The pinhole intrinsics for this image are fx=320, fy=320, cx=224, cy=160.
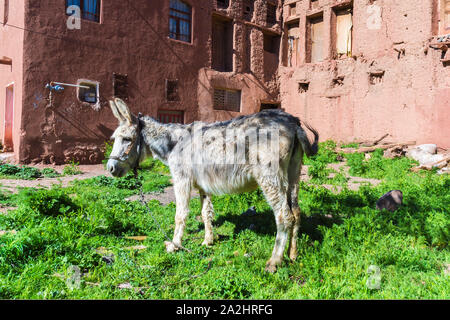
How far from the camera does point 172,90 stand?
14.9m

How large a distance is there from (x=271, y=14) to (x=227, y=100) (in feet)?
21.3

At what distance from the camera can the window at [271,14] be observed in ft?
62.8

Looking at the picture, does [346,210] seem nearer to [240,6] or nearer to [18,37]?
[18,37]

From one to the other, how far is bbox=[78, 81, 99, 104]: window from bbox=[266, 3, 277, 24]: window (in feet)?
37.3

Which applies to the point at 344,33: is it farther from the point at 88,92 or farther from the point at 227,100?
the point at 88,92

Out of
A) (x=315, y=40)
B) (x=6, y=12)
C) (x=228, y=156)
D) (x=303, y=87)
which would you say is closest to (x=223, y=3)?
(x=315, y=40)

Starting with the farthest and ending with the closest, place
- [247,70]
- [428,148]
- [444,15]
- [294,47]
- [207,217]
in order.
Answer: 1. [294,47]
2. [247,70]
3. [444,15]
4. [428,148]
5. [207,217]

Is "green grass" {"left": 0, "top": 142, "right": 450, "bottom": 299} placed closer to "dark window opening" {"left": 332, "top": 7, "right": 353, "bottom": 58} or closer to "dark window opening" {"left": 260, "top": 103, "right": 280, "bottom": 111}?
"dark window opening" {"left": 332, "top": 7, "right": 353, "bottom": 58}

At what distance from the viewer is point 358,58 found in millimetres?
15992

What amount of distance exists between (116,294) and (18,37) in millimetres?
11998

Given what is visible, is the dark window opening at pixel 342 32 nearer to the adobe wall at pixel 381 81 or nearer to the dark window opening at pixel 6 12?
the adobe wall at pixel 381 81

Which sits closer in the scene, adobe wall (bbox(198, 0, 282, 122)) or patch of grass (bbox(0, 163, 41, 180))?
patch of grass (bbox(0, 163, 41, 180))

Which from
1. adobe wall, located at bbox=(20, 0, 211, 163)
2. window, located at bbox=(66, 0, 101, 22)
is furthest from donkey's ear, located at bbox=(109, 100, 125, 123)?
window, located at bbox=(66, 0, 101, 22)

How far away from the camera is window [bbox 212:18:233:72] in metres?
17.6
